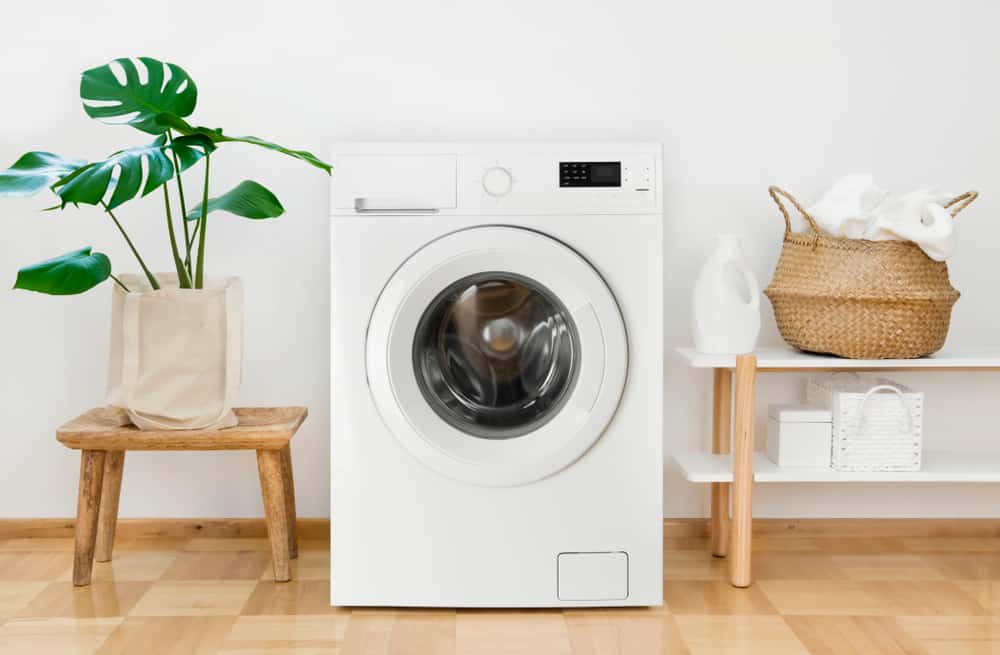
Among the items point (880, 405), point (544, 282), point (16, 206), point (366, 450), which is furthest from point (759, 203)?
point (16, 206)

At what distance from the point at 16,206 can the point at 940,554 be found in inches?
87.1

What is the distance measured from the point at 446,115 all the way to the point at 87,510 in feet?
3.67

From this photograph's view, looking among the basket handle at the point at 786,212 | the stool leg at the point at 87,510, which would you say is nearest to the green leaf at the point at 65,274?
the stool leg at the point at 87,510

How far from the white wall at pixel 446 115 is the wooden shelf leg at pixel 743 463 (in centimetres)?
38

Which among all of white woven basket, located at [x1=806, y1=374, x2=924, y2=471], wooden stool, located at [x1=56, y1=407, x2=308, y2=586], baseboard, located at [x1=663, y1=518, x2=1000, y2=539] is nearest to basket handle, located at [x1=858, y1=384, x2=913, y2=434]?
white woven basket, located at [x1=806, y1=374, x2=924, y2=471]

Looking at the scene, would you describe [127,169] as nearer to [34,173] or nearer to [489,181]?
[34,173]

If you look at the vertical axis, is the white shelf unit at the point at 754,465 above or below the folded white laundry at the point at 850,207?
below

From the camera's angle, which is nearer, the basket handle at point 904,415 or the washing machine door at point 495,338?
the washing machine door at point 495,338

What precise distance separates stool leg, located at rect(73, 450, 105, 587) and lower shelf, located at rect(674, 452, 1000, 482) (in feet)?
3.76

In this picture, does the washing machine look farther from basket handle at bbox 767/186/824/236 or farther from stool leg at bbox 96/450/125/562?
stool leg at bbox 96/450/125/562

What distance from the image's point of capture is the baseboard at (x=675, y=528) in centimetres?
227

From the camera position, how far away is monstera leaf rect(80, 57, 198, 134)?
1798 mm

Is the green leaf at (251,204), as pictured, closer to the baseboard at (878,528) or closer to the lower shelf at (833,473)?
the lower shelf at (833,473)

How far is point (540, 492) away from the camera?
70.3 inches
